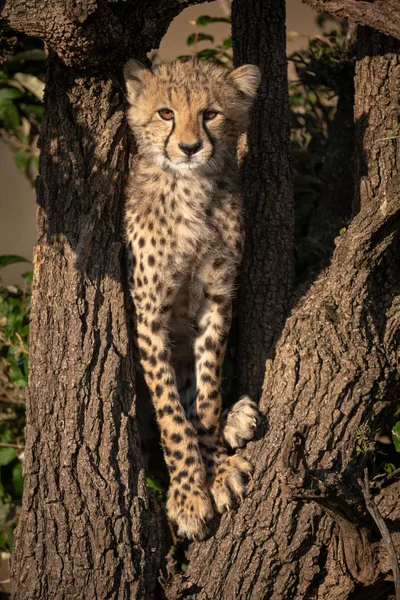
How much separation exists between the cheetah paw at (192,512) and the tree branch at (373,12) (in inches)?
79.1

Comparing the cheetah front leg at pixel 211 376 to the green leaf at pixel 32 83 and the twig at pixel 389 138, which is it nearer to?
the twig at pixel 389 138

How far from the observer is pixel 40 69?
441 cm

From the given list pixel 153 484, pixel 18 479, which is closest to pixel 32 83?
pixel 18 479

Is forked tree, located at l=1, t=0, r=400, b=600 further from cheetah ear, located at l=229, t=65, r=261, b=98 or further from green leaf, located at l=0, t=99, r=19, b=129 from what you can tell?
green leaf, located at l=0, t=99, r=19, b=129

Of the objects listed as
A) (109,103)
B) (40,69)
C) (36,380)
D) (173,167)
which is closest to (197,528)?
(36,380)

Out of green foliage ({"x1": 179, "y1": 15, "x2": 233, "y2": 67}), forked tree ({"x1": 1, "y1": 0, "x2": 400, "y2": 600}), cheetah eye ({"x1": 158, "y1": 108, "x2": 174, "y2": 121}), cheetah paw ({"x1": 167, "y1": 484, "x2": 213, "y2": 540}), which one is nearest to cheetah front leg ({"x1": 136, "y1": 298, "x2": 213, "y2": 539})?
cheetah paw ({"x1": 167, "y1": 484, "x2": 213, "y2": 540})

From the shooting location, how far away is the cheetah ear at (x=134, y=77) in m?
3.43

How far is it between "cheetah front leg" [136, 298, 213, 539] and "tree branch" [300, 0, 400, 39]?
1462mm

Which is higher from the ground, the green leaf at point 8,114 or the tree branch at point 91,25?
the tree branch at point 91,25

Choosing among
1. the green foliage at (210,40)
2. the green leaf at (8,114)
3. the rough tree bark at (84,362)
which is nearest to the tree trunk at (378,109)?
the rough tree bark at (84,362)

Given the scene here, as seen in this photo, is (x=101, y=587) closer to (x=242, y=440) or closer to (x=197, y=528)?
(x=197, y=528)

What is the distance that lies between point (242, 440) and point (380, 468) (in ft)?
2.07

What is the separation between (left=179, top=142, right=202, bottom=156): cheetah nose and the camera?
11.1 ft

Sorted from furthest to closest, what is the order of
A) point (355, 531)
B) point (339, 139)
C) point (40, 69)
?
point (339, 139), point (40, 69), point (355, 531)
